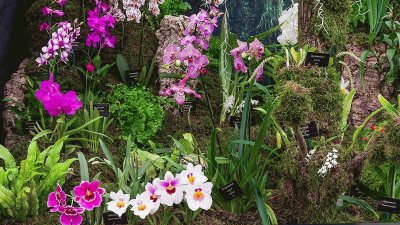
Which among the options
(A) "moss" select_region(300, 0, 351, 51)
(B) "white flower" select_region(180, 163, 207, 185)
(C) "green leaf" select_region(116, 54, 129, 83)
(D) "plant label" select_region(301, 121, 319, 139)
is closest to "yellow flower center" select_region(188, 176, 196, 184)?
(B) "white flower" select_region(180, 163, 207, 185)

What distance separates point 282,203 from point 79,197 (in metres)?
1.02

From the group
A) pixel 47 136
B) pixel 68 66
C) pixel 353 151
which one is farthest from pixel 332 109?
pixel 68 66

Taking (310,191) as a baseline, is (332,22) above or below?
above

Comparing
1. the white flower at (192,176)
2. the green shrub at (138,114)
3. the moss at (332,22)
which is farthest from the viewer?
the green shrub at (138,114)

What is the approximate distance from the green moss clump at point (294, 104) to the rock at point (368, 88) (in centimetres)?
152

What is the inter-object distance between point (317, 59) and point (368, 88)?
1.58 metres

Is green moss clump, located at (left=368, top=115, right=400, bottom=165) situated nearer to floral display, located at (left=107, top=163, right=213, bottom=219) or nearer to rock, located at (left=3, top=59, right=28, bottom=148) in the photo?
floral display, located at (left=107, top=163, right=213, bottom=219)

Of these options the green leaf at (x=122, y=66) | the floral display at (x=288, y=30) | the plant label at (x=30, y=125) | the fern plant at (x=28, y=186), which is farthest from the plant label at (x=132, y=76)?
the fern plant at (x=28, y=186)

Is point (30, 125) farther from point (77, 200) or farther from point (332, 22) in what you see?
point (332, 22)

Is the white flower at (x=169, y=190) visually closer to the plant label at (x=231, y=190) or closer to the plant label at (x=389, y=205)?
the plant label at (x=231, y=190)

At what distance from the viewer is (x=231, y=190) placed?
285cm

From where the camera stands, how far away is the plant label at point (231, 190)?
9.29ft

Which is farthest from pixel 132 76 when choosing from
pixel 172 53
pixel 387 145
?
pixel 387 145

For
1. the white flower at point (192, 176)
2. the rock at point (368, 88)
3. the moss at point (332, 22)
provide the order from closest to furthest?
the white flower at point (192, 176)
the moss at point (332, 22)
the rock at point (368, 88)
